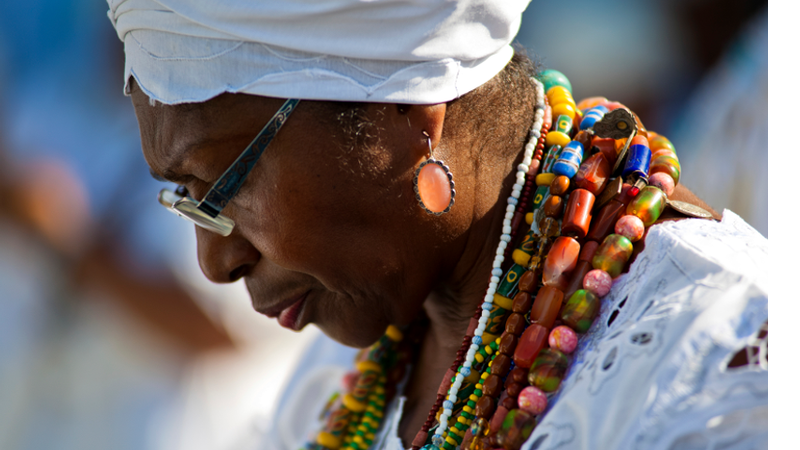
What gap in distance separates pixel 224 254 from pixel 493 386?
76cm

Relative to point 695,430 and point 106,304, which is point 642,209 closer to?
point 695,430

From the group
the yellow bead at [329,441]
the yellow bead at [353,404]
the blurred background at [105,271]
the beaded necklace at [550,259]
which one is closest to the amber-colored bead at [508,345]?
the beaded necklace at [550,259]

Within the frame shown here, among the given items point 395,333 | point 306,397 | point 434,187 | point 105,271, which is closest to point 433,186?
point 434,187

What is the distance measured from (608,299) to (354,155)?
24.9 inches

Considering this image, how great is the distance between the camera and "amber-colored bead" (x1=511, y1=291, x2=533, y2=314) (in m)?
1.48

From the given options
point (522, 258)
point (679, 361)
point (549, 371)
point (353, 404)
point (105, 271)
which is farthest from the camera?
point (105, 271)

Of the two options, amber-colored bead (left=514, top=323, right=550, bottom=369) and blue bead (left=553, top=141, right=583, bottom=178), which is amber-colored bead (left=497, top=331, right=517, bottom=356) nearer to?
amber-colored bead (left=514, top=323, right=550, bottom=369)

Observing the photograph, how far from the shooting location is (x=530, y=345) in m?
1.37

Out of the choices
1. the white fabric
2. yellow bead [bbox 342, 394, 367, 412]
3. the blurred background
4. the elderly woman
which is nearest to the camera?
the white fabric

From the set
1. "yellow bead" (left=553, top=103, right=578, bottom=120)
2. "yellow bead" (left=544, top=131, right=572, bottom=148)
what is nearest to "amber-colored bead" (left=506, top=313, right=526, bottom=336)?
"yellow bead" (left=544, top=131, right=572, bottom=148)

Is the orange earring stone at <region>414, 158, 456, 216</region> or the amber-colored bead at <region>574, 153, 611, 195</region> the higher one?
the amber-colored bead at <region>574, 153, 611, 195</region>

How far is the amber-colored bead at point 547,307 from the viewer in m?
1.38

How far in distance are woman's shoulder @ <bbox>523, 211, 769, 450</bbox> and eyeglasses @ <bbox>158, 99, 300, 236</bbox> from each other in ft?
2.70

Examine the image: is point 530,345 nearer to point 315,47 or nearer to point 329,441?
point 315,47
